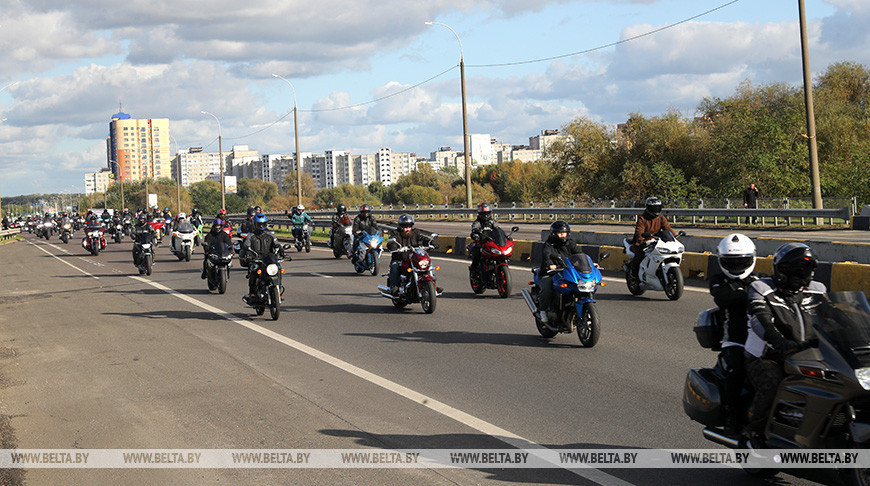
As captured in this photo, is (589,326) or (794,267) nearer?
(794,267)

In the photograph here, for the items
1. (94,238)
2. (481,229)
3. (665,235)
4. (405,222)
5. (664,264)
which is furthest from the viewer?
(94,238)

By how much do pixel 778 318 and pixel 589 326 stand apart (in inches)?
211

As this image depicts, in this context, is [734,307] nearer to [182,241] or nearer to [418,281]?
[418,281]

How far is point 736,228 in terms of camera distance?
1195 inches

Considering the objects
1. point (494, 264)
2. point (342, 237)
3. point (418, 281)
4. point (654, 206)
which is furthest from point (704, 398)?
point (342, 237)

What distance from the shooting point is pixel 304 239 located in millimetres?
30531

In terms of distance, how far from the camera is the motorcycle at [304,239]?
99.3 feet

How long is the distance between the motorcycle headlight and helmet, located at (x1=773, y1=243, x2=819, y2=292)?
75 cm

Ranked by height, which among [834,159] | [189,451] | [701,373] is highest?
[834,159]

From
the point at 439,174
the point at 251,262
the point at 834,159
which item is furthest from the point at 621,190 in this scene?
the point at 439,174

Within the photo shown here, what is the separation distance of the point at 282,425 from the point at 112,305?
1123cm

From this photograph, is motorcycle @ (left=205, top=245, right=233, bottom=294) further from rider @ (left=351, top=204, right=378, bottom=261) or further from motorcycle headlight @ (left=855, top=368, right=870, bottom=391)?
motorcycle headlight @ (left=855, top=368, right=870, bottom=391)

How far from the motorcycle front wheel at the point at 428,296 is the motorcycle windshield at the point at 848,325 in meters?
9.14

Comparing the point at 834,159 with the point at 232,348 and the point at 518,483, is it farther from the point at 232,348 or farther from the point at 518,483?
the point at 518,483
